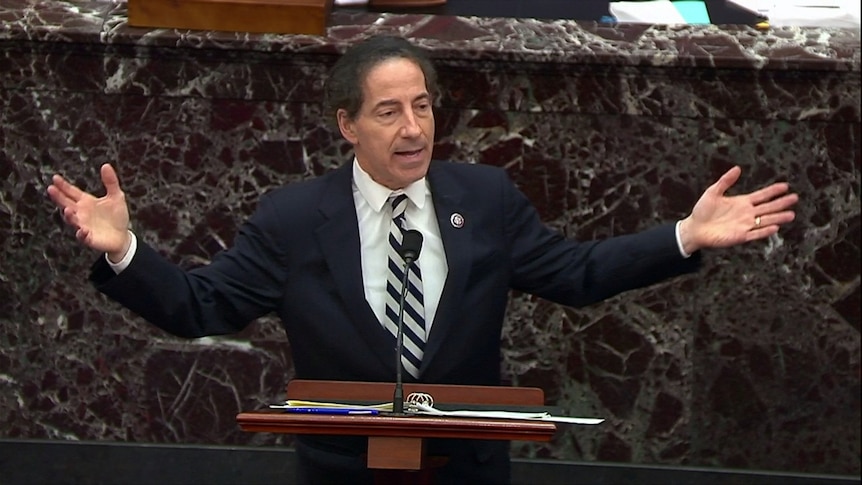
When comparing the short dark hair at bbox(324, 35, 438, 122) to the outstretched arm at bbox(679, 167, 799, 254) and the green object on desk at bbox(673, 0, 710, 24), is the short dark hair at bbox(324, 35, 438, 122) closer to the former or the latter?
the outstretched arm at bbox(679, 167, 799, 254)

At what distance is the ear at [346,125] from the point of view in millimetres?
3955

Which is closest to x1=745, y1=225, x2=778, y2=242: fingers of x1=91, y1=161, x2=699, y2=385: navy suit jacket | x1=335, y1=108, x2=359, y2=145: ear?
x1=91, y1=161, x2=699, y2=385: navy suit jacket

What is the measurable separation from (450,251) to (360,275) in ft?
0.73

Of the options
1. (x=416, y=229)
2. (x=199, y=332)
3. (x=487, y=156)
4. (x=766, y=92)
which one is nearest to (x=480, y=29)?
(x=487, y=156)

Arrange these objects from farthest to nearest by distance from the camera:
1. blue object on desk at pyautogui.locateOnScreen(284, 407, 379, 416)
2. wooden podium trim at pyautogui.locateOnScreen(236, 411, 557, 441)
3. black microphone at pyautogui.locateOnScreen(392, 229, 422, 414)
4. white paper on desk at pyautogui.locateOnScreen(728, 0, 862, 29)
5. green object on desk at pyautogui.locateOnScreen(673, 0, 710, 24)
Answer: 1. green object on desk at pyautogui.locateOnScreen(673, 0, 710, 24)
2. white paper on desk at pyautogui.locateOnScreen(728, 0, 862, 29)
3. black microphone at pyautogui.locateOnScreen(392, 229, 422, 414)
4. blue object on desk at pyautogui.locateOnScreen(284, 407, 379, 416)
5. wooden podium trim at pyautogui.locateOnScreen(236, 411, 557, 441)

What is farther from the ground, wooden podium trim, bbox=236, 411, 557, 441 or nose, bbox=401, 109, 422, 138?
nose, bbox=401, 109, 422, 138

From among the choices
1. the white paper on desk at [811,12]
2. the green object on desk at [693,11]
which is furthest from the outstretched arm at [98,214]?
the white paper on desk at [811,12]

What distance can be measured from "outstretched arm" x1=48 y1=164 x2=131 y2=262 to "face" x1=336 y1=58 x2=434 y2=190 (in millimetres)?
648

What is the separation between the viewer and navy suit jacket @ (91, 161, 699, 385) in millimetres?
3773

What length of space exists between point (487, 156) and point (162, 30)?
3.59ft

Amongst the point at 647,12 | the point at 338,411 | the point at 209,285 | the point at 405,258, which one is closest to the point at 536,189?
the point at 647,12

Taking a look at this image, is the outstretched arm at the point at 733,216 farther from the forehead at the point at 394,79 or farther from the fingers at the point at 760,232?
the forehead at the point at 394,79

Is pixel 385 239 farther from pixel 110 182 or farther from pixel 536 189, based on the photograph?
pixel 536 189

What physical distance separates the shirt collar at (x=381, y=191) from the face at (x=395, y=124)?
2cm
